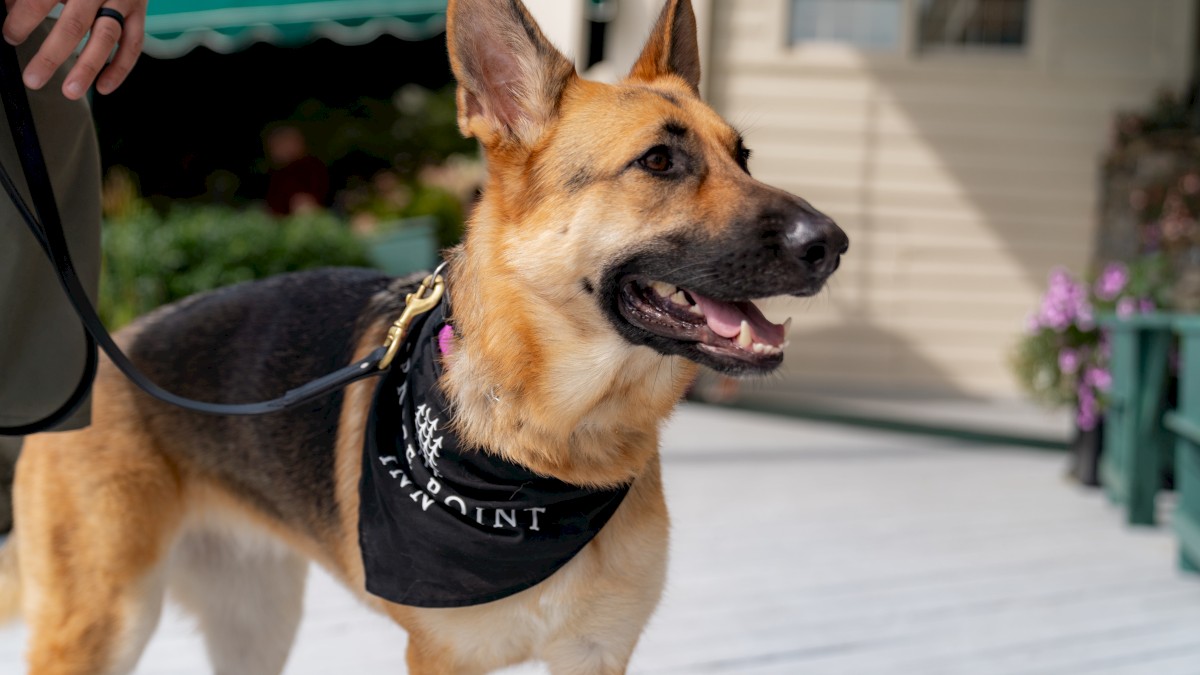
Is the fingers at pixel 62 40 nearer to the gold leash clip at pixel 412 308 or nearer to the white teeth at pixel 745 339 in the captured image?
the gold leash clip at pixel 412 308

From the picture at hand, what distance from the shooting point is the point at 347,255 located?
8.04 m

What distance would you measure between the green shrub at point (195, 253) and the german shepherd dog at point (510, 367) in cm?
475

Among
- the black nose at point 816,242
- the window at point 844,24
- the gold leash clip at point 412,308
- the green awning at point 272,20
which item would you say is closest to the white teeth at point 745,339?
the black nose at point 816,242

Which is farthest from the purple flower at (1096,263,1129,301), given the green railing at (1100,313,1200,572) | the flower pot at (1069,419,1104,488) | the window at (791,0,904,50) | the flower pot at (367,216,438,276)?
the flower pot at (367,216,438,276)

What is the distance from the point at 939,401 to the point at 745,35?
11.4 ft

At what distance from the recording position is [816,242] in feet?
6.41

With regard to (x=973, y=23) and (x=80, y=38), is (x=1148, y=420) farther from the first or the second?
(x=973, y=23)

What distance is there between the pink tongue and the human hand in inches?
47.4

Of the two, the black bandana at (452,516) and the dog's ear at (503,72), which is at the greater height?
the dog's ear at (503,72)

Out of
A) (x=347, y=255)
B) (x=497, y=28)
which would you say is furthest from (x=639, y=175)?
(x=347, y=255)

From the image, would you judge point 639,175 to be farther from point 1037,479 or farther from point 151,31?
point 151,31

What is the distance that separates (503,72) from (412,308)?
539 mm

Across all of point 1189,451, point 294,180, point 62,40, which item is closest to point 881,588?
point 1189,451

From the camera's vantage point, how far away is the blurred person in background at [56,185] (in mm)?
2090
